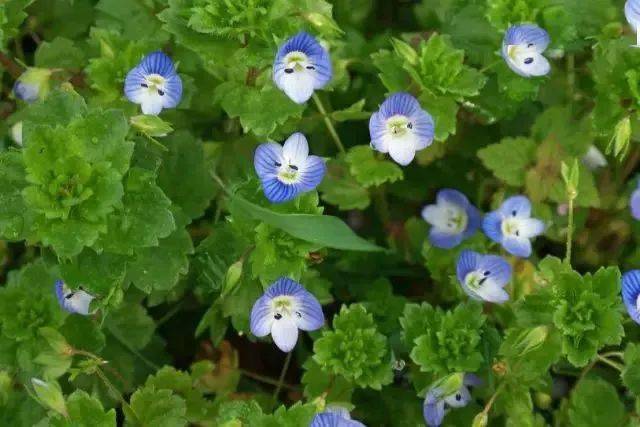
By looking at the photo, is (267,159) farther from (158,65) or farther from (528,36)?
(528,36)

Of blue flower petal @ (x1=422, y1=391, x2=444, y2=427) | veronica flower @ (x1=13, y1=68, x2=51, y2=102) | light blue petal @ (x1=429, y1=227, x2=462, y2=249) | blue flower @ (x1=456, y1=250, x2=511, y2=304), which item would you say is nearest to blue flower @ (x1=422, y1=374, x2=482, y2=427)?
blue flower petal @ (x1=422, y1=391, x2=444, y2=427)

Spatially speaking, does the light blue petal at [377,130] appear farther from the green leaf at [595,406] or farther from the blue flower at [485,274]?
the green leaf at [595,406]

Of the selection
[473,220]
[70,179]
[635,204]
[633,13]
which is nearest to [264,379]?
[473,220]

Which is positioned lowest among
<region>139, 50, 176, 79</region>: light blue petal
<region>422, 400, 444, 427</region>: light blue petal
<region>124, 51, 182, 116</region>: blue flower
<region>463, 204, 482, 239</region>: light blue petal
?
<region>422, 400, 444, 427</region>: light blue petal

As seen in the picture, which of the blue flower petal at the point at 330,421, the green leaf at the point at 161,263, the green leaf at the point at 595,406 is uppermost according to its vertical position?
the green leaf at the point at 161,263

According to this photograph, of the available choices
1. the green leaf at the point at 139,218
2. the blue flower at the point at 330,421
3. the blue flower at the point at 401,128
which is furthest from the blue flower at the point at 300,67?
the blue flower at the point at 330,421

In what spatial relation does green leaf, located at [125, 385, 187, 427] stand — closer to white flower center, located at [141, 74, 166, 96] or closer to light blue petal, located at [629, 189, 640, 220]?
white flower center, located at [141, 74, 166, 96]
